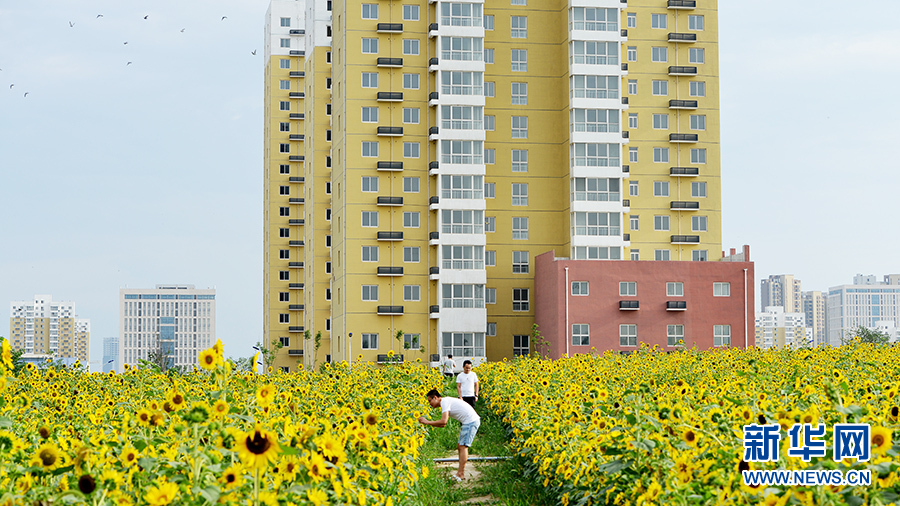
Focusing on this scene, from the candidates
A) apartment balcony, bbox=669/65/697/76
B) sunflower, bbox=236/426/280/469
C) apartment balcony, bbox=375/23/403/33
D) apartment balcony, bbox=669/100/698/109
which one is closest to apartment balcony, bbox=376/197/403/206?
apartment balcony, bbox=375/23/403/33

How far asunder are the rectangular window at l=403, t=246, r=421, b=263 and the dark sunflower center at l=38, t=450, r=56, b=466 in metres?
46.1

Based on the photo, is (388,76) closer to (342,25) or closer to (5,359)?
(342,25)

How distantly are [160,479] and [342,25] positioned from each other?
50.2 metres

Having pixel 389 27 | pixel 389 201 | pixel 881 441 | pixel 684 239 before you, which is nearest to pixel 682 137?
pixel 684 239

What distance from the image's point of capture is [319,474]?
4441mm

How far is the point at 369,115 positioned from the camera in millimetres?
50938

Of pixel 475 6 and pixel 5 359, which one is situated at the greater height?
pixel 475 6

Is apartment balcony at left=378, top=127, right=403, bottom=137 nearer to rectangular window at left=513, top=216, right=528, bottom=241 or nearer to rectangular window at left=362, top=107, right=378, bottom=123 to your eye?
rectangular window at left=362, top=107, right=378, bottom=123

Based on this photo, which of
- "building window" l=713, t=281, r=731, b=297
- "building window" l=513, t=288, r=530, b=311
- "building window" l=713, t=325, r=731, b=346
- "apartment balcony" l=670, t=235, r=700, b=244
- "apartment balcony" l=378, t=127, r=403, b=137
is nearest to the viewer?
"building window" l=713, t=325, r=731, b=346

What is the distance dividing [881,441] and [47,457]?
397 cm

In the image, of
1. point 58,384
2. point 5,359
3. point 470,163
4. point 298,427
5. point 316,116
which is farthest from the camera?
point 316,116

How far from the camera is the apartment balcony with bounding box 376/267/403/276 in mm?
50000

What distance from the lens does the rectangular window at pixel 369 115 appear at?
50906mm

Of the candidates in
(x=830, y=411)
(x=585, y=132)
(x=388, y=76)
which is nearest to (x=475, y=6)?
(x=388, y=76)
